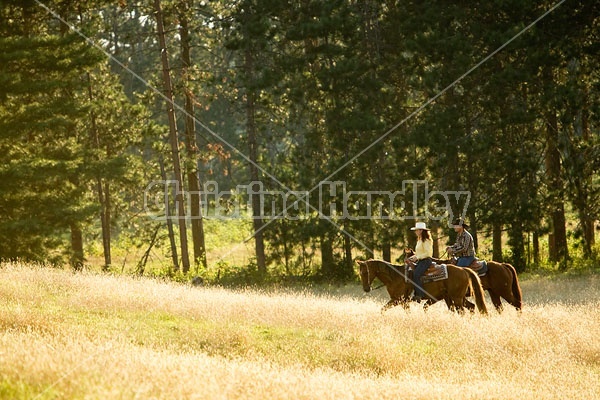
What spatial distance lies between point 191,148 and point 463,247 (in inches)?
684

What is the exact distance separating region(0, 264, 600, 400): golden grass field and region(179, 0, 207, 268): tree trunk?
39.7ft

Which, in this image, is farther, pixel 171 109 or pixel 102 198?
pixel 102 198

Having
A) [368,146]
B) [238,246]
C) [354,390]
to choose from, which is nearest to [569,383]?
[354,390]

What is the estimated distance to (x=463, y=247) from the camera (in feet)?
53.4

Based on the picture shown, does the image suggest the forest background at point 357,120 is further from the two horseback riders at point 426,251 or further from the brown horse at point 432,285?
the brown horse at point 432,285

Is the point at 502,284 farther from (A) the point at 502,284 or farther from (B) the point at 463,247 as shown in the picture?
(B) the point at 463,247

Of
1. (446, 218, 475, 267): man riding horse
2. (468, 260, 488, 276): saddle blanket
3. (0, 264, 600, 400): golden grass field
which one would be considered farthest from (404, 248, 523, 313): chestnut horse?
(446, 218, 475, 267): man riding horse

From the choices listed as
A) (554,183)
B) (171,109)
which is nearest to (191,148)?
(171,109)

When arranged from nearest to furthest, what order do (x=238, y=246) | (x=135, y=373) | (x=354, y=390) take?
(x=135, y=373), (x=354, y=390), (x=238, y=246)

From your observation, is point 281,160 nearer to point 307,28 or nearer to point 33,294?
point 307,28

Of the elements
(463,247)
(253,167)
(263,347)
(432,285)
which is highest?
(253,167)

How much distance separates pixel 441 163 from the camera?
86.3 feet

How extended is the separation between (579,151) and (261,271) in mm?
13337

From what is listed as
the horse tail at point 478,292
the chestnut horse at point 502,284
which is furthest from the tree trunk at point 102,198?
the horse tail at point 478,292
